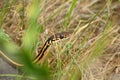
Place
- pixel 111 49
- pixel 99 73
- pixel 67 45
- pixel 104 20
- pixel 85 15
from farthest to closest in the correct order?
1. pixel 85 15
2. pixel 104 20
3. pixel 111 49
4. pixel 99 73
5. pixel 67 45

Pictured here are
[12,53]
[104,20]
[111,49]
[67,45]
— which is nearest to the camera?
[12,53]

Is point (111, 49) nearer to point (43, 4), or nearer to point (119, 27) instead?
point (119, 27)

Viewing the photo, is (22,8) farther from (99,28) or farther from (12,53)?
(12,53)

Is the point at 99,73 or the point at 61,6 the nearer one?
the point at 99,73

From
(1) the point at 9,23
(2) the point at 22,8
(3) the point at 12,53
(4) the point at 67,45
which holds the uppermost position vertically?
(3) the point at 12,53

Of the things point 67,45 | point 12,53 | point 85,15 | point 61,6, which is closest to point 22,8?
point 61,6

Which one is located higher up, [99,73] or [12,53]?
[12,53]

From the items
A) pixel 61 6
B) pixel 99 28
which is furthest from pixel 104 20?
pixel 61 6
